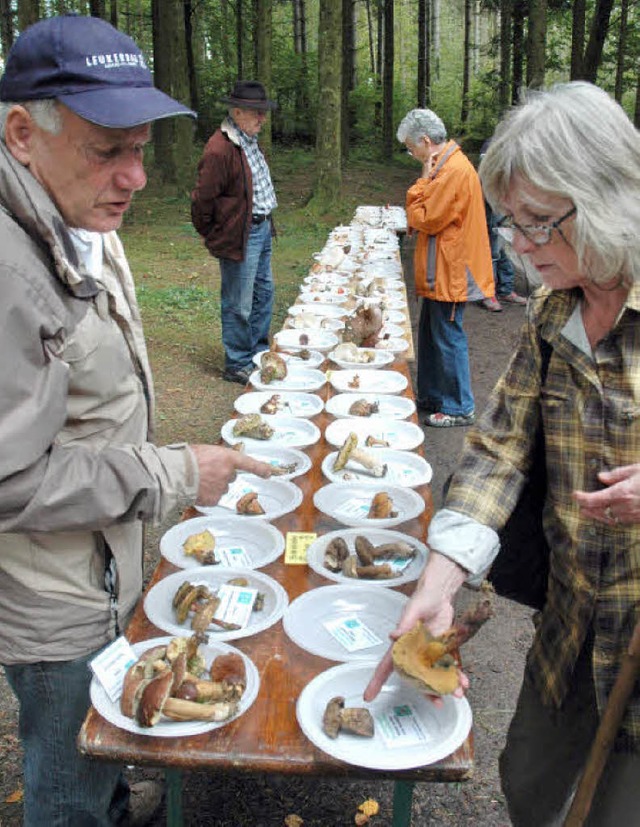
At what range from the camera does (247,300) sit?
21.5 feet

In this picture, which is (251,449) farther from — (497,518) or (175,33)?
(175,33)

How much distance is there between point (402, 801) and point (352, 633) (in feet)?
1.43

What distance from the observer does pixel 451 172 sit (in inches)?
212

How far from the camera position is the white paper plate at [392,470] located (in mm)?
2906

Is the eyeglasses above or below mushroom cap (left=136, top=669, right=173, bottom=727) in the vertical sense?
above

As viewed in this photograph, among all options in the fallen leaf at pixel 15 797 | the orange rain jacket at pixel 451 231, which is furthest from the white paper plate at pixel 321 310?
the fallen leaf at pixel 15 797

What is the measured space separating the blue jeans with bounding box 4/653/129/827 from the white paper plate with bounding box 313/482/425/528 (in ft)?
3.35

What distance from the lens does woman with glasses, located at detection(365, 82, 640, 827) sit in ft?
5.10

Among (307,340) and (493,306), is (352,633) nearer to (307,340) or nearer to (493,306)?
(307,340)

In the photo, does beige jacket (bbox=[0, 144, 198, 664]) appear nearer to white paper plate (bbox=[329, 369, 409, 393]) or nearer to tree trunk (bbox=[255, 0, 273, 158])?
white paper plate (bbox=[329, 369, 409, 393])

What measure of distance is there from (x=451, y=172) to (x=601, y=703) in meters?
4.42

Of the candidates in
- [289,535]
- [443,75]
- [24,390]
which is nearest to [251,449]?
[289,535]

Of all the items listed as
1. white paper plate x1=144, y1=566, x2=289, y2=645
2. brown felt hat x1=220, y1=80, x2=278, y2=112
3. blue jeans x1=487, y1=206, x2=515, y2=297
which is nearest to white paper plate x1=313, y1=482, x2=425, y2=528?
white paper plate x1=144, y1=566, x2=289, y2=645

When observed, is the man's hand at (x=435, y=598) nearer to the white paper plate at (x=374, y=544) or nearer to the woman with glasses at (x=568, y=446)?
the woman with glasses at (x=568, y=446)
